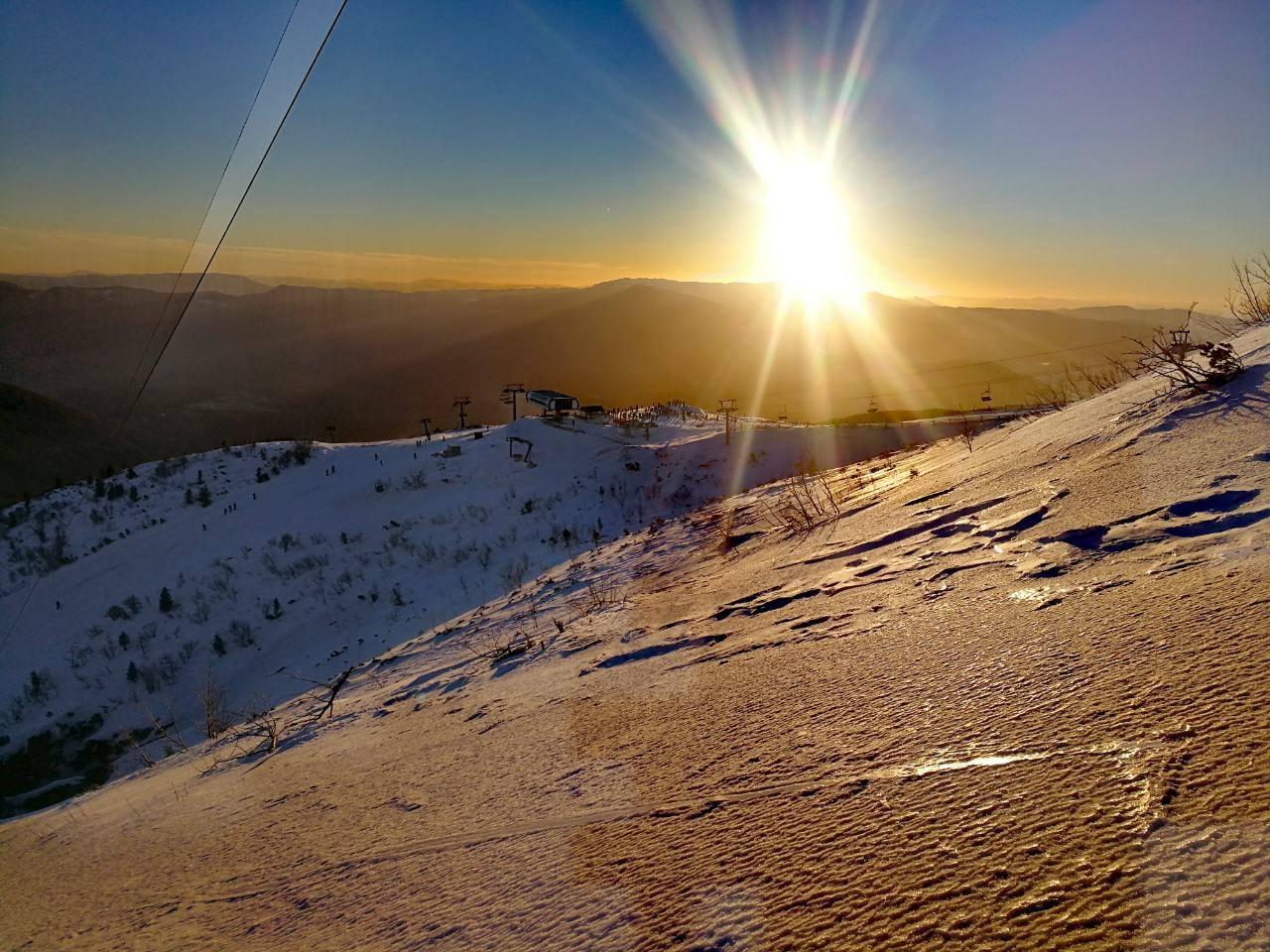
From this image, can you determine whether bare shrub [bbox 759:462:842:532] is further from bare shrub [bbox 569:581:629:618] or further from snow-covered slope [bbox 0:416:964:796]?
snow-covered slope [bbox 0:416:964:796]

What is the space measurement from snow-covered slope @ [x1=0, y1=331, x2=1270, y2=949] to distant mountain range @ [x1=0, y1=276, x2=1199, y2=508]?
33546mm

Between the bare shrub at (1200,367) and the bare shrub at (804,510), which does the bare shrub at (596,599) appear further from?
the bare shrub at (1200,367)

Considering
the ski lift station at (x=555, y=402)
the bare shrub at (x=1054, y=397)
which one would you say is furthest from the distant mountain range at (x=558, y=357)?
the bare shrub at (x=1054, y=397)

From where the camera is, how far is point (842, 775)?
4.66ft

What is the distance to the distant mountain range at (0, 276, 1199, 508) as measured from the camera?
47.9m

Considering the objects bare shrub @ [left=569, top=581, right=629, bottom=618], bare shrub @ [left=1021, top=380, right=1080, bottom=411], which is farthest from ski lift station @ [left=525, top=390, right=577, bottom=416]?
bare shrub @ [left=569, top=581, right=629, bottom=618]

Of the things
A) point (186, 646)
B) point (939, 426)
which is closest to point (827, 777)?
point (186, 646)

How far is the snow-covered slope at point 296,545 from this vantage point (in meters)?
8.20

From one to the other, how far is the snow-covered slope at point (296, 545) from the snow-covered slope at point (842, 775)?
3649 mm

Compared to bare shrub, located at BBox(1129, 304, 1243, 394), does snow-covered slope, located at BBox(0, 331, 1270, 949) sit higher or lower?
lower

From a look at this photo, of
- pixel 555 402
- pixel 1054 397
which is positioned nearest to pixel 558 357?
pixel 555 402

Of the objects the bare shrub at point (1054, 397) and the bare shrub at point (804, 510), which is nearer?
the bare shrub at point (804, 510)

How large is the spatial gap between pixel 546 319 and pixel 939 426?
7520 centimetres

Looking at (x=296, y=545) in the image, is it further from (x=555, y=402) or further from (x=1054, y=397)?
(x=1054, y=397)
